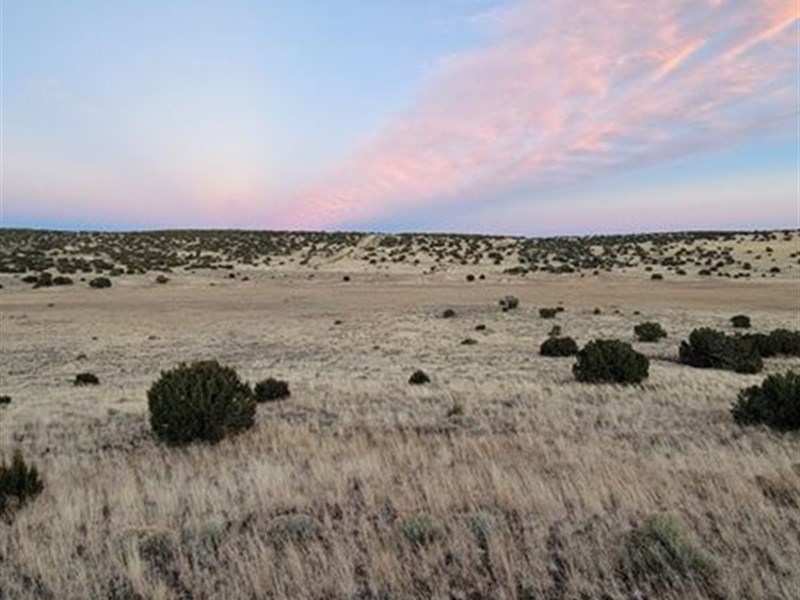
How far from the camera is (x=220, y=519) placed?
832 cm

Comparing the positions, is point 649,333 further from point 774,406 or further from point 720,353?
point 774,406

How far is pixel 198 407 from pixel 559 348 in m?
14.4

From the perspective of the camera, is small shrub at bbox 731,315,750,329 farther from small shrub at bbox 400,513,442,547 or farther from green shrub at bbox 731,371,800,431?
small shrub at bbox 400,513,442,547

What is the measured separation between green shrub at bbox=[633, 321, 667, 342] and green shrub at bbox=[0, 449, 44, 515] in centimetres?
2373

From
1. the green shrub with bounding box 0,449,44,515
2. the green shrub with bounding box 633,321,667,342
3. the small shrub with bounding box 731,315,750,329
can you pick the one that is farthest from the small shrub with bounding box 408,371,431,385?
the small shrub with bounding box 731,315,750,329

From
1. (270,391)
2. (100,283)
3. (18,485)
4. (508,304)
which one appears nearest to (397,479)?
(18,485)

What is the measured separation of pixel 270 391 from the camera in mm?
17859

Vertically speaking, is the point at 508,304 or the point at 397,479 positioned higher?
the point at 397,479

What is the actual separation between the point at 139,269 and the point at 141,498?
67.4 meters

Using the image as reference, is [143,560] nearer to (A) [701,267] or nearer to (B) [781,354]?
(B) [781,354]

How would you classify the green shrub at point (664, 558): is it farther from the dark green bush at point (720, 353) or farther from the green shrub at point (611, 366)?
the dark green bush at point (720, 353)

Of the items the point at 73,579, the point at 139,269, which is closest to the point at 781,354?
the point at 73,579

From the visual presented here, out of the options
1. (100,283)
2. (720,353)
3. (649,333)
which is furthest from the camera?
(100,283)

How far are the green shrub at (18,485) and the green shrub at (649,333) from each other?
23.7 m
